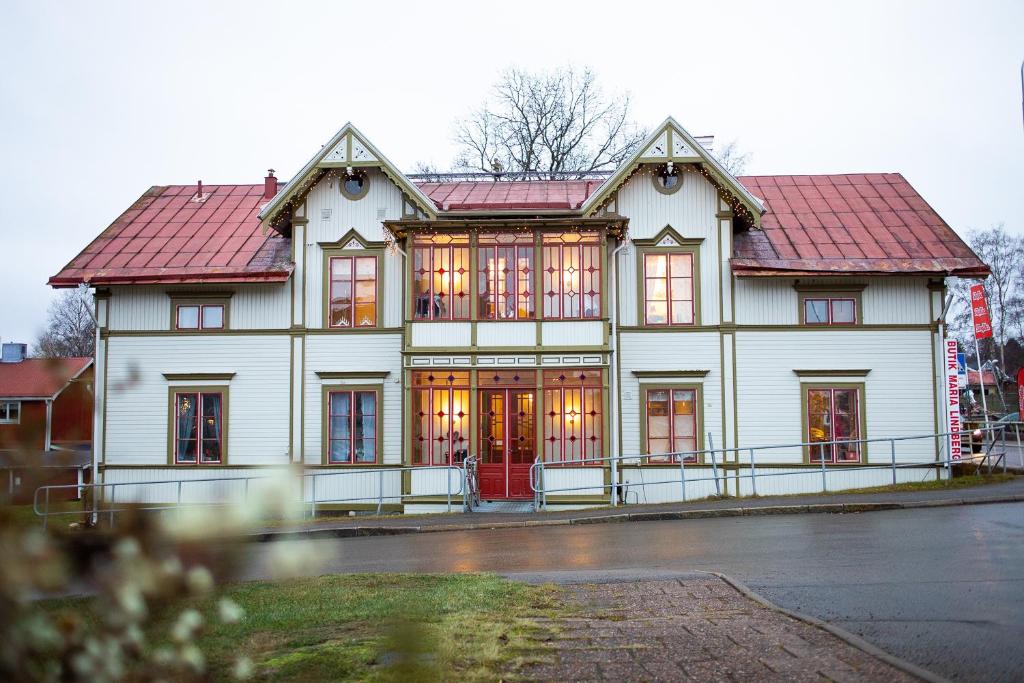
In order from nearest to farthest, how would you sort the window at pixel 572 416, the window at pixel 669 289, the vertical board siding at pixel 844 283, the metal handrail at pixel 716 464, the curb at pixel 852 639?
the curb at pixel 852 639
the metal handrail at pixel 716 464
the window at pixel 572 416
the vertical board siding at pixel 844 283
the window at pixel 669 289

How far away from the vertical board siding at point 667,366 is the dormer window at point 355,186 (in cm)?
734

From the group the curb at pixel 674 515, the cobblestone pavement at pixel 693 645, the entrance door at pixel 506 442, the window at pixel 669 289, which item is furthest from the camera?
the window at pixel 669 289

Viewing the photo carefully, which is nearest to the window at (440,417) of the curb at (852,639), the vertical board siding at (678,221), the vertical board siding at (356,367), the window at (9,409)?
the vertical board siding at (356,367)

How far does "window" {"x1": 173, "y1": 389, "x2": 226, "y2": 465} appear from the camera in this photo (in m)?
23.3

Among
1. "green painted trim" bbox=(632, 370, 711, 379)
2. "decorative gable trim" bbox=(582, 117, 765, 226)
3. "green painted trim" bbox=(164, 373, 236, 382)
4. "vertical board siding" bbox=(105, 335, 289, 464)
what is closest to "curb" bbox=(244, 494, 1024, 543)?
"green painted trim" bbox=(632, 370, 711, 379)

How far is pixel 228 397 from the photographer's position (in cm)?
2336

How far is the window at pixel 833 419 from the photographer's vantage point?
73.9 feet

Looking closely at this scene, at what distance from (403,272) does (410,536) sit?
7784 millimetres

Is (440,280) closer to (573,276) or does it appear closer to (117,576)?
(573,276)

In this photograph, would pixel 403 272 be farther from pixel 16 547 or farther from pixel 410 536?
pixel 16 547

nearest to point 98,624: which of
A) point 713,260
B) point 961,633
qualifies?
point 961,633

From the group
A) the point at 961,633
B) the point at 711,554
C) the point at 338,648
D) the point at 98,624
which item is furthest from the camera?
the point at 711,554

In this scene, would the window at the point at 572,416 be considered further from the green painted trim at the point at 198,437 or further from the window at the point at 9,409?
the window at the point at 9,409

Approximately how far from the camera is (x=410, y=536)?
57.7 ft
